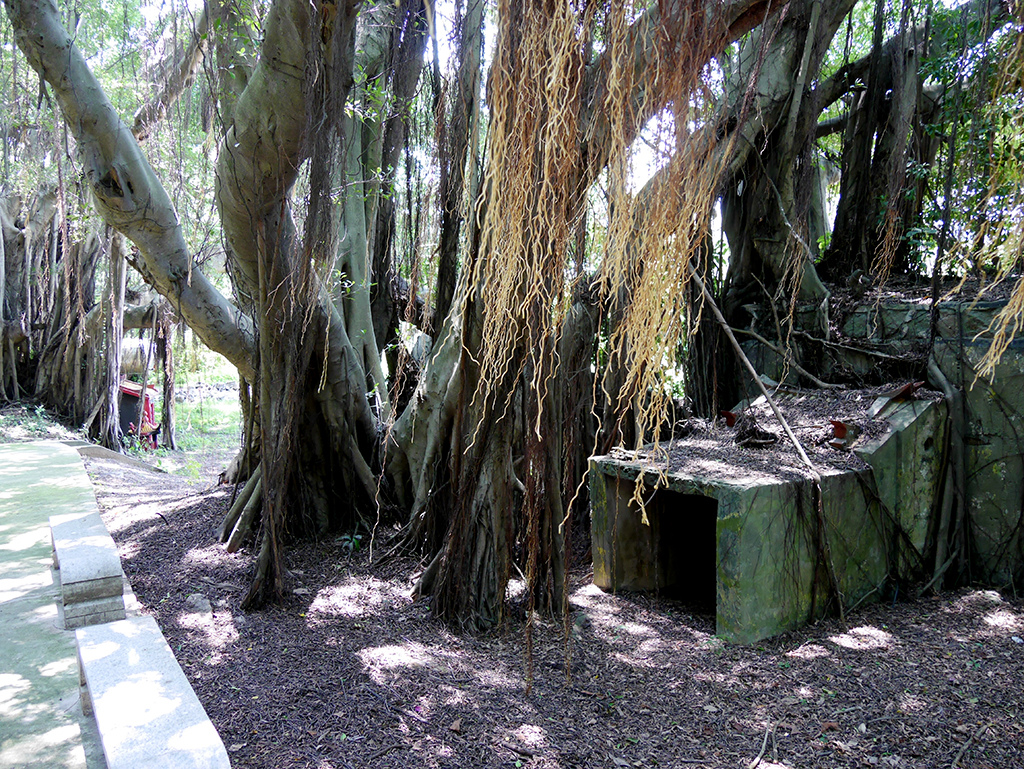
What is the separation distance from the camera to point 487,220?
185cm

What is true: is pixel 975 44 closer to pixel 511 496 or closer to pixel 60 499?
pixel 511 496

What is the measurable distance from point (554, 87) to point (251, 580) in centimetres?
324

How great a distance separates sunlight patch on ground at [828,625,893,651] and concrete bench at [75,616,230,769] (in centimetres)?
307

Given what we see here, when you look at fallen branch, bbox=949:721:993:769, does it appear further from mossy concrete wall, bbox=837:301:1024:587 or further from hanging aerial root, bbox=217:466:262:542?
hanging aerial root, bbox=217:466:262:542

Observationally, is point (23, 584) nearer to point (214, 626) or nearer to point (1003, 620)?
point (214, 626)

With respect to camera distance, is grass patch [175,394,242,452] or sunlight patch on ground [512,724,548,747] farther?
grass patch [175,394,242,452]

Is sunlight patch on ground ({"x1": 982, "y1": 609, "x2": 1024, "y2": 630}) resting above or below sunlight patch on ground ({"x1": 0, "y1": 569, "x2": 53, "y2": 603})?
below

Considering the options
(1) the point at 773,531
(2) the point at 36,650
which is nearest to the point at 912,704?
(1) the point at 773,531

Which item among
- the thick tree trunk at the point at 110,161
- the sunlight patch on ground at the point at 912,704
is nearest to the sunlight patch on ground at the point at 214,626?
the thick tree trunk at the point at 110,161

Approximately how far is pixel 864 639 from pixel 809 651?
1.24 feet

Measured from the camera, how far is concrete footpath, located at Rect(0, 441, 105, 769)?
230 cm

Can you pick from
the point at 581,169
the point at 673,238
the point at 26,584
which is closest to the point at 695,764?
the point at 673,238

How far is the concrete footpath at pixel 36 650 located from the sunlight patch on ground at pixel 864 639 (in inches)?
132

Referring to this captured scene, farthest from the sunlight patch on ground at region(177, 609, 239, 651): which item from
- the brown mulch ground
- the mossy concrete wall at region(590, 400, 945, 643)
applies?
the mossy concrete wall at region(590, 400, 945, 643)
